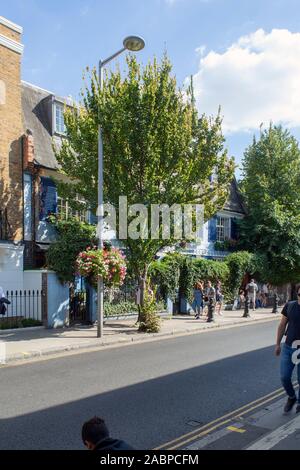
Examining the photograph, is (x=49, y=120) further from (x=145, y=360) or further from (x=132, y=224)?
(x=145, y=360)

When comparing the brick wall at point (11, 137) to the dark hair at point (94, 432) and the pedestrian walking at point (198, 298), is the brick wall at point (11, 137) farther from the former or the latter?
the dark hair at point (94, 432)

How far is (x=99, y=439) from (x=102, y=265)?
10.4 metres

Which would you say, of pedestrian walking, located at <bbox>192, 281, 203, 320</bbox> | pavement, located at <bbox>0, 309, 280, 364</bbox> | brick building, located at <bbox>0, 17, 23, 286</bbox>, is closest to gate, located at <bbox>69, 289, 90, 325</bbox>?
pavement, located at <bbox>0, 309, 280, 364</bbox>

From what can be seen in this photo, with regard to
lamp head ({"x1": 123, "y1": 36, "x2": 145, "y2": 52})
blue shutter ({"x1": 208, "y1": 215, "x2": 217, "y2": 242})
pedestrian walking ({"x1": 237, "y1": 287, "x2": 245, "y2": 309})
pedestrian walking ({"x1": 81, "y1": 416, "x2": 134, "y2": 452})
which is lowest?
pedestrian walking ({"x1": 237, "y1": 287, "x2": 245, "y2": 309})

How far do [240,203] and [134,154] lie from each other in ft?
57.7

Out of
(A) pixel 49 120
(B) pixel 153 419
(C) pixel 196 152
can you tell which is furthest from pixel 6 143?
(B) pixel 153 419

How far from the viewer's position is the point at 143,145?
14.3 metres

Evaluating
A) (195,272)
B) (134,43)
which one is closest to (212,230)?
(195,272)

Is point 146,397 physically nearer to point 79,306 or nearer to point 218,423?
point 218,423

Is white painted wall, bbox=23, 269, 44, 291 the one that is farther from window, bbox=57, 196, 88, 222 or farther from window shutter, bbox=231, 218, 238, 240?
window shutter, bbox=231, 218, 238, 240

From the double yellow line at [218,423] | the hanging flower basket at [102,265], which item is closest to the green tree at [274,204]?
the hanging flower basket at [102,265]

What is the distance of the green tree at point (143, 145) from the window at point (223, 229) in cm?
1288

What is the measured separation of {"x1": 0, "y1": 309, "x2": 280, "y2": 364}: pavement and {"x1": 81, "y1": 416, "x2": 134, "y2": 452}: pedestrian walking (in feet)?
24.3

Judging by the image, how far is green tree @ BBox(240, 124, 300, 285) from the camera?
26.7m
